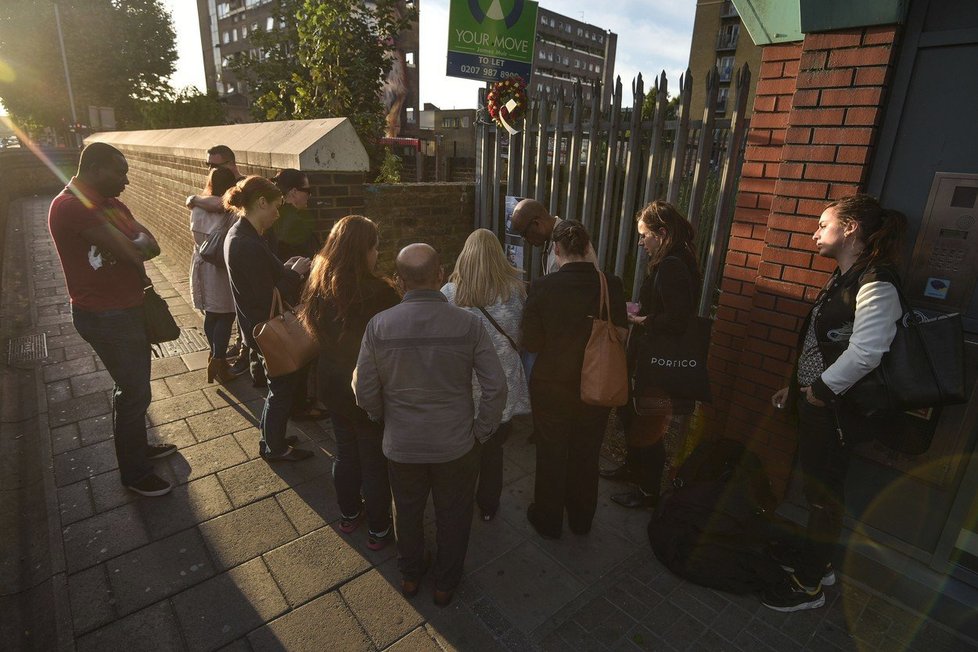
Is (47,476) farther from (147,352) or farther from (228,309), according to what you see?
(228,309)

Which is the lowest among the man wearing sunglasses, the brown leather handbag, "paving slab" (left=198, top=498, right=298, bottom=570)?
"paving slab" (left=198, top=498, right=298, bottom=570)

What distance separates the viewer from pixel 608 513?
337 cm

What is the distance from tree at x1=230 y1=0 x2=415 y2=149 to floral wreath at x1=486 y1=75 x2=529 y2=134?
2.70m

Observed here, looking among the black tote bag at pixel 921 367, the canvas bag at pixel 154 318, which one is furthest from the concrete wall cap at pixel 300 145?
the black tote bag at pixel 921 367

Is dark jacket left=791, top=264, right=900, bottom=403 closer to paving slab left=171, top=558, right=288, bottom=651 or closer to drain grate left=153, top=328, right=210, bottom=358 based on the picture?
paving slab left=171, top=558, right=288, bottom=651

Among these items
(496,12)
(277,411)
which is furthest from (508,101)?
(277,411)

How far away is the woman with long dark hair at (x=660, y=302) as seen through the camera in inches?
111

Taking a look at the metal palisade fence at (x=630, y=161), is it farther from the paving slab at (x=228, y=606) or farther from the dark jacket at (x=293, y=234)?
the paving slab at (x=228, y=606)

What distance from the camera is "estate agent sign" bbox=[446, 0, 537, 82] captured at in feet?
19.0

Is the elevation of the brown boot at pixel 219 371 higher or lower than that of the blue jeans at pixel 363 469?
lower

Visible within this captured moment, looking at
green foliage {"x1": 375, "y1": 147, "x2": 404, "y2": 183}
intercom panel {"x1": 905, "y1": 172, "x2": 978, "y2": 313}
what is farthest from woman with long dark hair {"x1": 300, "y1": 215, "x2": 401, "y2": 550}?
green foliage {"x1": 375, "y1": 147, "x2": 404, "y2": 183}

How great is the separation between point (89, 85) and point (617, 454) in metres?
39.5

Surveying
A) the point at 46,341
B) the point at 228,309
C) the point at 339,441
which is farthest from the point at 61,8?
the point at 339,441

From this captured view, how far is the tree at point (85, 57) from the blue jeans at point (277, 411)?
3716 cm
